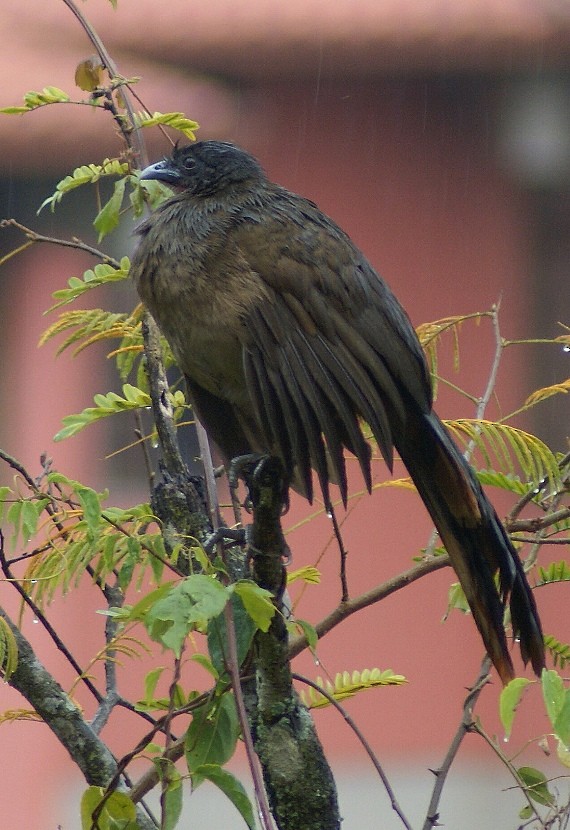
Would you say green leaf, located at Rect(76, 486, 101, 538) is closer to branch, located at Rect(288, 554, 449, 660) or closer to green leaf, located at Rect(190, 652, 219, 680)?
green leaf, located at Rect(190, 652, 219, 680)

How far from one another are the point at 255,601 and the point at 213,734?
0.31 m

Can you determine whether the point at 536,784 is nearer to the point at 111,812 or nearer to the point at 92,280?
the point at 111,812

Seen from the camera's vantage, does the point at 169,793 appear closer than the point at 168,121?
Yes

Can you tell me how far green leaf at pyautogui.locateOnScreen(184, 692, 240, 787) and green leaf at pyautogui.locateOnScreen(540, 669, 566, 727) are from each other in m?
0.48

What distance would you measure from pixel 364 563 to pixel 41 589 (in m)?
4.95

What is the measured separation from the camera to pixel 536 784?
2320 mm

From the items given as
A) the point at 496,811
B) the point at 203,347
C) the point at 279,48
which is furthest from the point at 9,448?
the point at 203,347

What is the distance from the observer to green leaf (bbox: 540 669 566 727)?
5.67ft

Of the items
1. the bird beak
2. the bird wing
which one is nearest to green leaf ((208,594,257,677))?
the bird wing

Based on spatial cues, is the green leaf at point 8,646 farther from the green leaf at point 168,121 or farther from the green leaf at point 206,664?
the green leaf at point 168,121

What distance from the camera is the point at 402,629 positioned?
23.8 feet

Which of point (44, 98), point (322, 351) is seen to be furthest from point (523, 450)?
point (44, 98)

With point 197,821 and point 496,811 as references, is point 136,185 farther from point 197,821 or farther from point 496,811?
point 496,811

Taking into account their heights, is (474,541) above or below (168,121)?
below
